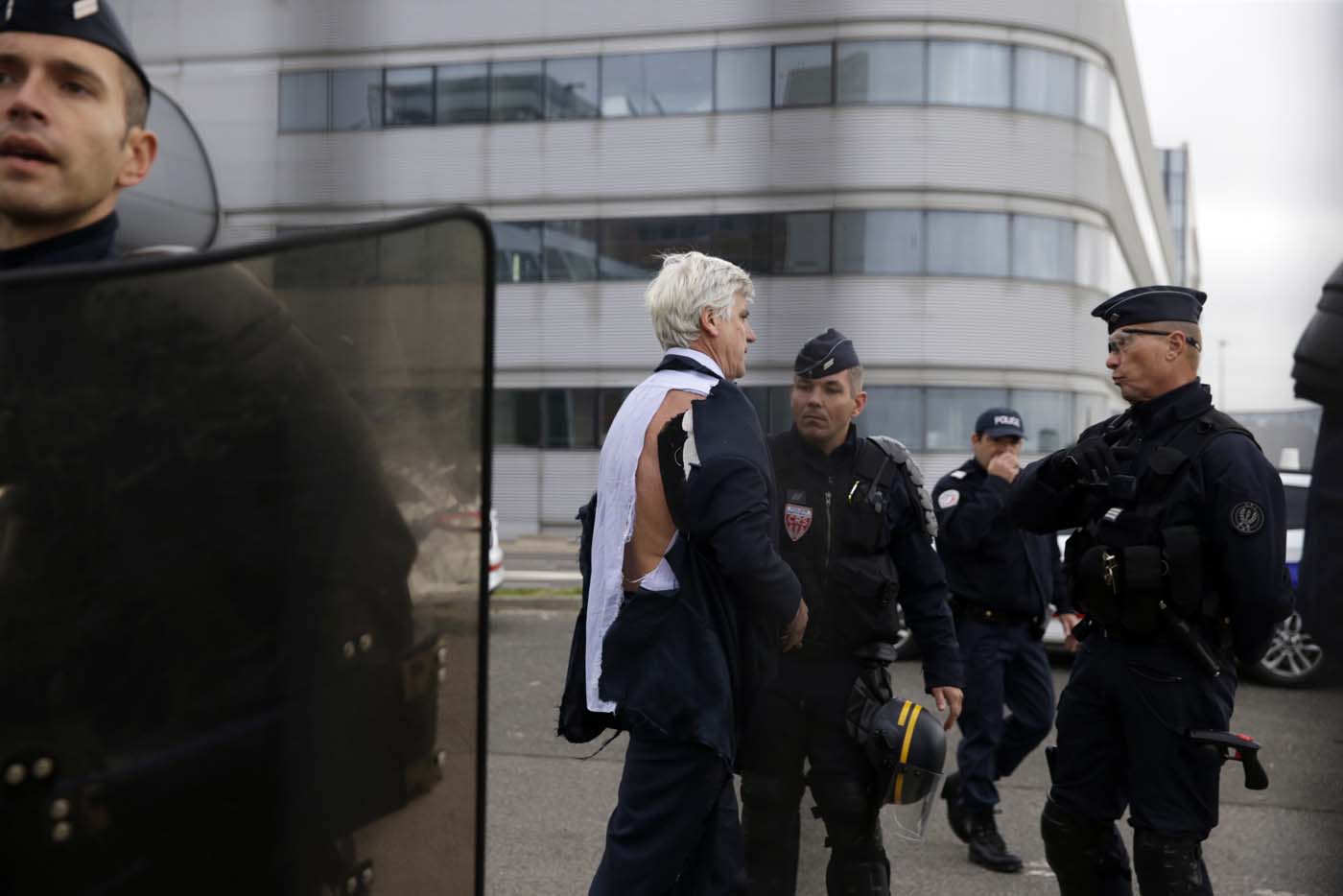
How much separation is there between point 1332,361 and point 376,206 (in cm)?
99

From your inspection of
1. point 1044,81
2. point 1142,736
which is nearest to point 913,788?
point 1142,736

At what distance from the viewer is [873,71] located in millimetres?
1378

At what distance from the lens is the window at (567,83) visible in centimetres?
212

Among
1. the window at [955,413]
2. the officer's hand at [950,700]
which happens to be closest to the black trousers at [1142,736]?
the officer's hand at [950,700]

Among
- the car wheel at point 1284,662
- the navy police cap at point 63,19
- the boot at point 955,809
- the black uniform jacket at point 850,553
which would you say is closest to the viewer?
the navy police cap at point 63,19

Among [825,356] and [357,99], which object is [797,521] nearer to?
[825,356]

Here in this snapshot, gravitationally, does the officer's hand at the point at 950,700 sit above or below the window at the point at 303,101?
below

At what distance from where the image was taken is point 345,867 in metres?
0.90

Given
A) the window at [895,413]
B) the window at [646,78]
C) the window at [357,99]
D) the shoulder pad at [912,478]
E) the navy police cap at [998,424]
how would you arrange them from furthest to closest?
the navy police cap at [998,424], the window at [895,413], the shoulder pad at [912,478], the window at [646,78], the window at [357,99]

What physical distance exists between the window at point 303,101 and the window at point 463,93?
0.45 ft

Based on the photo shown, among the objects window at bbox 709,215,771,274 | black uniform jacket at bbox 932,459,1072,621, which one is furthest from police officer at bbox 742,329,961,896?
black uniform jacket at bbox 932,459,1072,621

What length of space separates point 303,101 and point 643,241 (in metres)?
3.30

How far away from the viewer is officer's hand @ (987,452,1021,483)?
15.5ft

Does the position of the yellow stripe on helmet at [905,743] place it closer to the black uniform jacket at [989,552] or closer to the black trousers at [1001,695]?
the black trousers at [1001,695]
